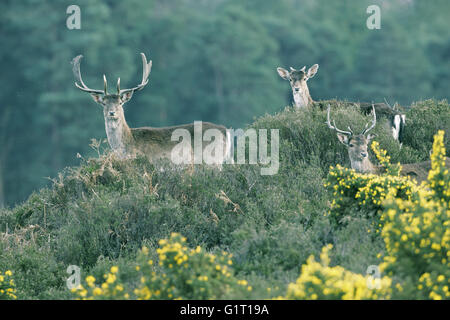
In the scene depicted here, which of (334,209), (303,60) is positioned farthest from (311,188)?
(303,60)

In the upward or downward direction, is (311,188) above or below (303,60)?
below

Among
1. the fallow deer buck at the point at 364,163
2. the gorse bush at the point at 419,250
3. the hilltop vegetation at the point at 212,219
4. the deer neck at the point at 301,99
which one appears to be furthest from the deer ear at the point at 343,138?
the gorse bush at the point at 419,250

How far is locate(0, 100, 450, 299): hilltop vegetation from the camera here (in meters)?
8.33

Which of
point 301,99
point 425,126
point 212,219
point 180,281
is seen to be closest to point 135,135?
point 212,219

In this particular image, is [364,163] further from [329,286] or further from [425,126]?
[329,286]

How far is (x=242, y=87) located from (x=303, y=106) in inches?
1261

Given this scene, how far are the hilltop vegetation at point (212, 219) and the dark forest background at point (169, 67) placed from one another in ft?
→ 86.5

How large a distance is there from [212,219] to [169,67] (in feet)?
121

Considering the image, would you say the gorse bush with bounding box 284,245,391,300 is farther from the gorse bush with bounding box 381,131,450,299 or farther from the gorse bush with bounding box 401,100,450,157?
the gorse bush with bounding box 401,100,450,157

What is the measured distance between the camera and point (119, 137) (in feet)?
41.5

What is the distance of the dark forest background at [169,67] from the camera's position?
41438 mm

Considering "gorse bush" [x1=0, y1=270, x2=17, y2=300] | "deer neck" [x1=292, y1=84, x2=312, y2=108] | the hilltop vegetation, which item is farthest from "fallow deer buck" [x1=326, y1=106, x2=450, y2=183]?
"gorse bush" [x1=0, y1=270, x2=17, y2=300]

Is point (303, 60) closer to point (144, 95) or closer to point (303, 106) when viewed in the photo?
point (144, 95)
